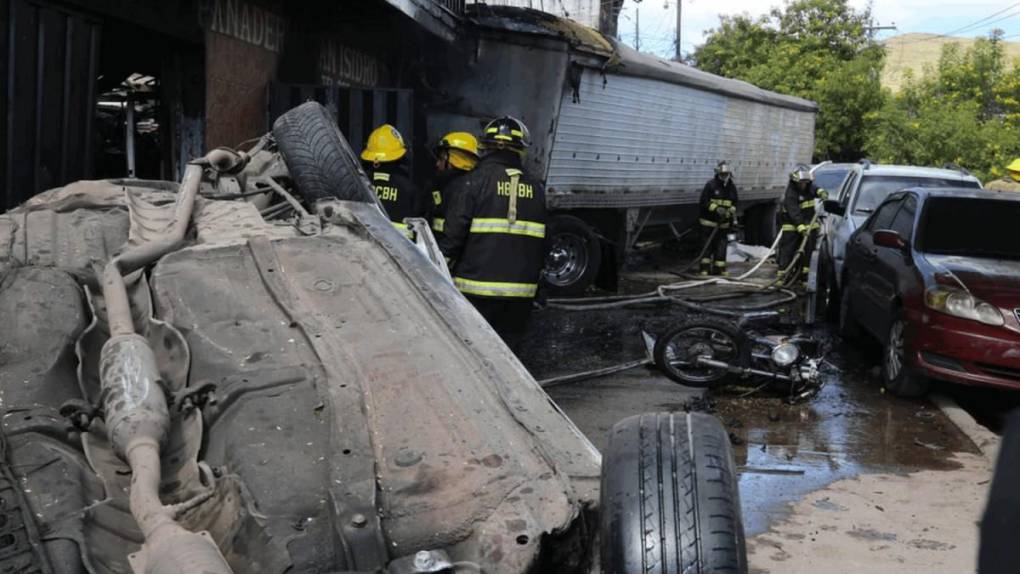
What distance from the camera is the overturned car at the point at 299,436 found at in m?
2.49

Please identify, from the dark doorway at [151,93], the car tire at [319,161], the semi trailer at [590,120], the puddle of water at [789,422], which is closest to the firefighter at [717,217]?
the semi trailer at [590,120]

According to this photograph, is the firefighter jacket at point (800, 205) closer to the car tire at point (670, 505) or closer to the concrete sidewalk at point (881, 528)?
the concrete sidewalk at point (881, 528)

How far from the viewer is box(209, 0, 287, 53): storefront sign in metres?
9.12

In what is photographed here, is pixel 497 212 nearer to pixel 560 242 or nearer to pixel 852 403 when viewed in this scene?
pixel 852 403

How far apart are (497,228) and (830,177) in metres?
13.8

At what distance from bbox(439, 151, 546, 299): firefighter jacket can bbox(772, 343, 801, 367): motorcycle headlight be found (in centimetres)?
214

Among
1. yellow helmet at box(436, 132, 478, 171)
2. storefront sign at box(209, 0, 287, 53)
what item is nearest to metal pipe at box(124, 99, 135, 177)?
storefront sign at box(209, 0, 287, 53)

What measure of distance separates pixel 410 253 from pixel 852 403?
482cm

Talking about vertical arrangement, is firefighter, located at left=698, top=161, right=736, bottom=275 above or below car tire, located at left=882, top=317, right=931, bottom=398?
above

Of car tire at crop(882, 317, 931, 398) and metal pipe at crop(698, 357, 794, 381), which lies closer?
metal pipe at crop(698, 357, 794, 381)

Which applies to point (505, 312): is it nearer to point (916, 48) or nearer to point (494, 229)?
point (494, 229)

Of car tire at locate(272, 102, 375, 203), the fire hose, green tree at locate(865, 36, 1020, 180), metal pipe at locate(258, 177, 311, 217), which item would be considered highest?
green tree at locate(865, 36, 1020, 180)

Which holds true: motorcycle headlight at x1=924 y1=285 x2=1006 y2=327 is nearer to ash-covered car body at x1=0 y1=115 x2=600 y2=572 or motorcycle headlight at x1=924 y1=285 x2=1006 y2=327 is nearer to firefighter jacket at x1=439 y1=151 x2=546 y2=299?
firefighter jacket at x1=439 y1=151 x2=546 y2=299

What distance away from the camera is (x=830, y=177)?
1862 cm
